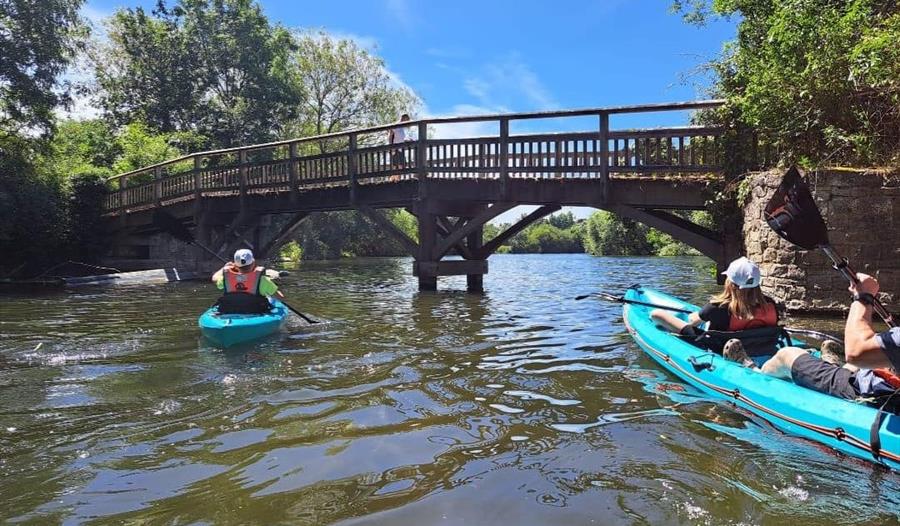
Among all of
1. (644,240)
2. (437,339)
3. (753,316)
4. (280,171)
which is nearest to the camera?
(753,316)

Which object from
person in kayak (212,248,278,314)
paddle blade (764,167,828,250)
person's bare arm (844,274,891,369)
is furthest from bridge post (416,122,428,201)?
person's bare arm (844,274,891,369)

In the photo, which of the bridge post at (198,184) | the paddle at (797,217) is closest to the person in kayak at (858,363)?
the paddle at (797,217)

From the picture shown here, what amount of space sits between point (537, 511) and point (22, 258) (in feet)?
74.7

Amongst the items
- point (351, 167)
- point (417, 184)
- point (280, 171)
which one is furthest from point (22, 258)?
point (417, 184)

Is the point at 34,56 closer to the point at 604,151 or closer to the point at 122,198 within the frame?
the point at 122,198

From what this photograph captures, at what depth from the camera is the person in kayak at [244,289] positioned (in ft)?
27.8

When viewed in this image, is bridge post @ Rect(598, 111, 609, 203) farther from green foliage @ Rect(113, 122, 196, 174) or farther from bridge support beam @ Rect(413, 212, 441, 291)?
green foliage @ Rect(113, 122, 196, 174)

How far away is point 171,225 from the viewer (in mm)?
19172

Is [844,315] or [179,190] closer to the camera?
[844,315]

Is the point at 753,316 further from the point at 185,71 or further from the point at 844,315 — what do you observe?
the point at 185,71

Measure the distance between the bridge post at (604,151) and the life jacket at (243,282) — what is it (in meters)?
6.24

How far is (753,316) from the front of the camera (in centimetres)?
541

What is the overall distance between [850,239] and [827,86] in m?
2.22

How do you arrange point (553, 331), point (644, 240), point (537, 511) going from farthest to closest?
1. point (644, 240)
2. point (553, 331)
3. point (537, 511)
